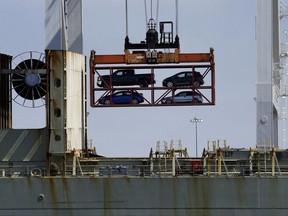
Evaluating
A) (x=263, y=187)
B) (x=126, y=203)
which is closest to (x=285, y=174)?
(x=263, y=187)

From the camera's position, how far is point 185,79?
228 ft

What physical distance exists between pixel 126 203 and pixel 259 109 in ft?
69.8

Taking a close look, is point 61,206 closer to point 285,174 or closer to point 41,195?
point 41,195

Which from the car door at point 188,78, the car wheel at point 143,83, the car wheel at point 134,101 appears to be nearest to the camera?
the car door at point 188,78

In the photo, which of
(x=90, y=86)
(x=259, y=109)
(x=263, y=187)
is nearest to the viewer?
(x=263, y=187)

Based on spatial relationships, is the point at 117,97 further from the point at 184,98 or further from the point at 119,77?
the point at 184,98

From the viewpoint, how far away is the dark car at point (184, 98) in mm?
68500

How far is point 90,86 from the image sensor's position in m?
68.9

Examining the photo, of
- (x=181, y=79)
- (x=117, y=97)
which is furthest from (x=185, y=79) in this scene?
(x=117, y=97)

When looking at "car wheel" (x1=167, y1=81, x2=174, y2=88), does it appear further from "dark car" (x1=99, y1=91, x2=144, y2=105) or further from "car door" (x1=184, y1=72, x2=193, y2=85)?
"dark car" (x1=99, y1=91, x2=144, y2=105)

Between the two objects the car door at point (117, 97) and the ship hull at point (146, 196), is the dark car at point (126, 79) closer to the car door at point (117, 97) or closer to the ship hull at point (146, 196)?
the car door at point (117, 97)

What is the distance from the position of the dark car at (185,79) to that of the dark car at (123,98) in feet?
5.21

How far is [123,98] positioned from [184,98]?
3.27 m

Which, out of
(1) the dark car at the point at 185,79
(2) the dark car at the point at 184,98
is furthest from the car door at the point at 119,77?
(2) the dark car at the point at 184,98
